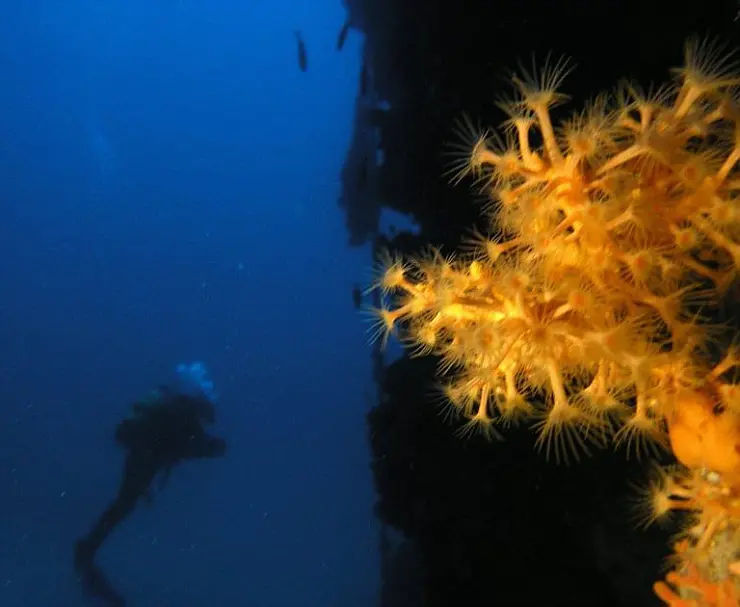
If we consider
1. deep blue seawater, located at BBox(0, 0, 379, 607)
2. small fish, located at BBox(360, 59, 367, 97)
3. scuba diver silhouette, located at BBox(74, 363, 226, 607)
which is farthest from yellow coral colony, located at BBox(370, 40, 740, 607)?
deep blue seawater, located at BBox(0, 0, 379, 607)

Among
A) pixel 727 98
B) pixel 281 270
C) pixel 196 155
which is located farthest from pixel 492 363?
pixel 196 155

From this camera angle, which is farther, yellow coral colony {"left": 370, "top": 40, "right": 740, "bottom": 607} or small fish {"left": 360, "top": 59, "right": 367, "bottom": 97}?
small fish {"left": 360, "top": 59, "right": 367, "bottom": 97}

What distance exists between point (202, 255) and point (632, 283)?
343 ft

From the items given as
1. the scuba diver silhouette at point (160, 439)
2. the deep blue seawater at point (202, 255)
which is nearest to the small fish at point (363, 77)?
the scuba diver silhouette at point (160, 439)

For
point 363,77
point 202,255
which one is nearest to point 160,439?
point 363,77

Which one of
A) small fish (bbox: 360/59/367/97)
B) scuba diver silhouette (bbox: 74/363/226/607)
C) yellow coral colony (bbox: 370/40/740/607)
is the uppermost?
scuba diver silhouette (bbox: 74/363/226/607)

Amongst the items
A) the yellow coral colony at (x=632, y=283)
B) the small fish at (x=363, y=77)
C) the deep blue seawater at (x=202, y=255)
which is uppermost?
the deep blue seawater at (x=202, y=255)

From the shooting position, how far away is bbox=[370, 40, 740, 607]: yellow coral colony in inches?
87.6

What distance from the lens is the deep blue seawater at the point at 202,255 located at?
76.6m

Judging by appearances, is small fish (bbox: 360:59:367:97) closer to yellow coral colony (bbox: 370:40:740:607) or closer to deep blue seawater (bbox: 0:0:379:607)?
yellow coral colony (bbox: 370:40:740:607)

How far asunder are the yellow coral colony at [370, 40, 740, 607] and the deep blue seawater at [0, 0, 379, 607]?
7280cm

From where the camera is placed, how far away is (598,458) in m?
4.07

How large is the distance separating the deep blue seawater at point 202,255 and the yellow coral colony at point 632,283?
72802 mm

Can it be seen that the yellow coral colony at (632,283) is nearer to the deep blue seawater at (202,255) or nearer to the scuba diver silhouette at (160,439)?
the scuba diver silhouette at (160,439)
